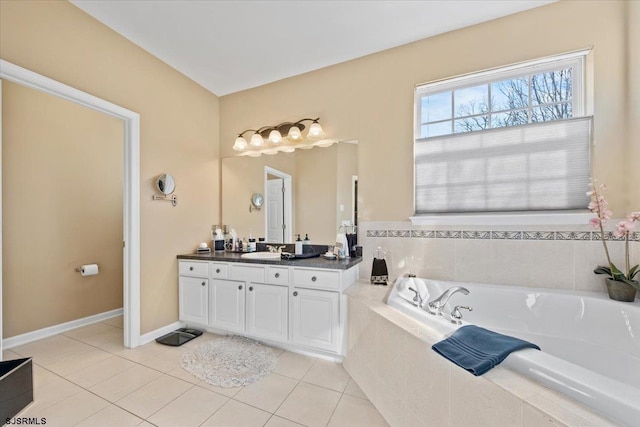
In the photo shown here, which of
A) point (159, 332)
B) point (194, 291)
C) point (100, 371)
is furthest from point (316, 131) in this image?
point (100, 371)

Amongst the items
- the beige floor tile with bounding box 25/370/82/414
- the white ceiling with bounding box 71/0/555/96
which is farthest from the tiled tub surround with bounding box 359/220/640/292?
the beige floor tile with bounding box 25/370/82/414

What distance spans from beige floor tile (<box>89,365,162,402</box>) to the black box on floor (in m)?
0.32

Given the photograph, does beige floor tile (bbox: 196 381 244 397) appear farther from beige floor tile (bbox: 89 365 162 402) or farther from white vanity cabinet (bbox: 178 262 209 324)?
white vanity cabinet (bbox: 178 262 209 324)

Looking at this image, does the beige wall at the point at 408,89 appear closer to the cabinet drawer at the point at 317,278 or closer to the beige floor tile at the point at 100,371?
the cabinet drawer at the point at 317,278

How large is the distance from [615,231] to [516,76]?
1.35 metres

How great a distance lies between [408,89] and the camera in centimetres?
235

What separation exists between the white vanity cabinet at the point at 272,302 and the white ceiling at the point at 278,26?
2.03 meters

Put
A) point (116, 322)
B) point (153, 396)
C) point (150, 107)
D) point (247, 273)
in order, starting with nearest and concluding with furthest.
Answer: point (153, 396) → point (247, 273) → point (150, 107) → point (116, 322)

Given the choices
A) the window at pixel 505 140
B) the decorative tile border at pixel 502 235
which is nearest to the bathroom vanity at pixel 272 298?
the decorative tile border at pixel 502 235

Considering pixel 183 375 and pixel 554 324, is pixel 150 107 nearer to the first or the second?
pixel 183 375

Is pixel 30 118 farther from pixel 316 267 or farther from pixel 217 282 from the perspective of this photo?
pixel 316 267

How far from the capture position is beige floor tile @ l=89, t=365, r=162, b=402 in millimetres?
1708

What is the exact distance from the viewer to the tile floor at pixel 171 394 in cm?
149

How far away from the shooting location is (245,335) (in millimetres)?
2432
